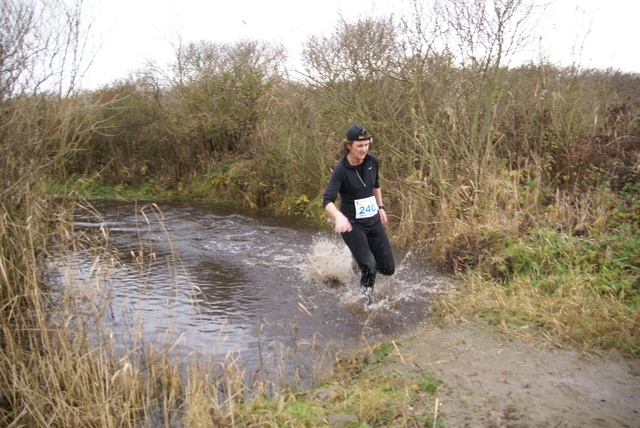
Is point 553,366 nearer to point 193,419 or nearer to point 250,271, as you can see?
point 193,419

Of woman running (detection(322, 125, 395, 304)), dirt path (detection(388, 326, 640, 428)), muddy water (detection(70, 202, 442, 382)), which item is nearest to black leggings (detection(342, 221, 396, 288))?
woman running (detection(322, 125, 395, 304))

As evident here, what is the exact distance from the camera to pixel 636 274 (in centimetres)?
532

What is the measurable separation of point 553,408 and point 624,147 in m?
6.76

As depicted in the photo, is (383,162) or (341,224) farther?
(383,162)

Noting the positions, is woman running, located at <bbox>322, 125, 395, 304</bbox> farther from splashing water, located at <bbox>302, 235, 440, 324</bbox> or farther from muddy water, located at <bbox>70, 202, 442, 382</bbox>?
muddy water, located at <bbox>70, 202, 442, 382</bbox>

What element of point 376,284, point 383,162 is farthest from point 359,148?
point 383,162

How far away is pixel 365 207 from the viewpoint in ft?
18.9

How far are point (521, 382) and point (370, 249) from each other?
2611mm

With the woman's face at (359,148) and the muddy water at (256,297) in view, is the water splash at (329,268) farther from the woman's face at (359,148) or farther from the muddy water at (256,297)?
the woman's face at (359,148)

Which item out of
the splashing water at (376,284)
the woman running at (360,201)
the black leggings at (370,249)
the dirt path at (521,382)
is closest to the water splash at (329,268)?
the splashing water at (376,284)

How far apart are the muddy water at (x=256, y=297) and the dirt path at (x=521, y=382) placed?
0.89m

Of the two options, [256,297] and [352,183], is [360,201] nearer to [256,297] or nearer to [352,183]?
[352,183]

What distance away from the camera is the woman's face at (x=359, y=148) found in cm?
543

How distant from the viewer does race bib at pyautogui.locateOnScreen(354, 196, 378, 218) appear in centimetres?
576
